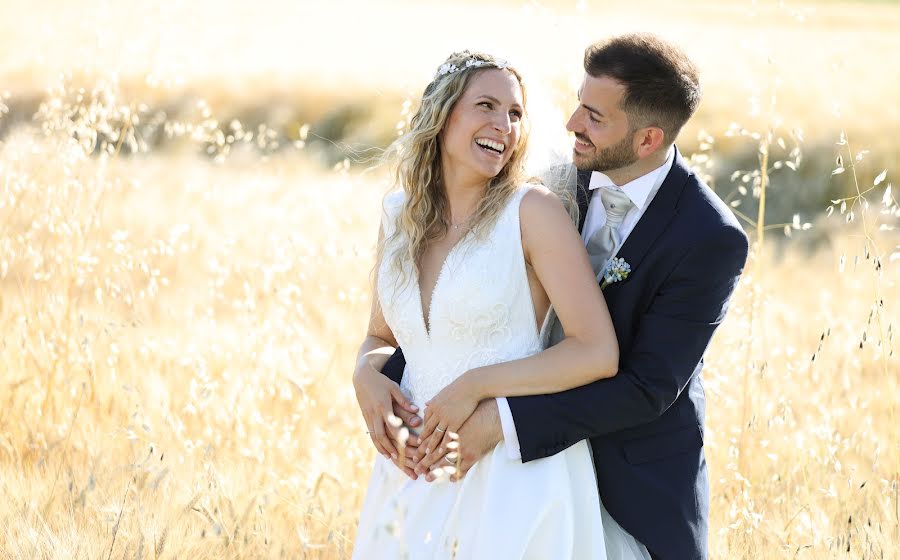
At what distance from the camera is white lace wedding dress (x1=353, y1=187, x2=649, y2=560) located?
10.6ft

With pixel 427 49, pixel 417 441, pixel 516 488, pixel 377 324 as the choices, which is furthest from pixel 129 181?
pixel 427 49

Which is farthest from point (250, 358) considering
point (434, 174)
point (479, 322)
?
point (479, 322)

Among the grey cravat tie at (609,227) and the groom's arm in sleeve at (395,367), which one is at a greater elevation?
the grey cravat tie at (609,227)

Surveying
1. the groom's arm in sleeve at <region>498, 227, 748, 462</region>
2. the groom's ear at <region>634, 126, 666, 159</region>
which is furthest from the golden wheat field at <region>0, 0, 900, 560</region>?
the groom's arm in sleeve at <region>498, 227, 748, 462</region>

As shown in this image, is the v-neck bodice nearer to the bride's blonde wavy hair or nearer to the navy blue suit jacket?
the bride's blonde wavy hair

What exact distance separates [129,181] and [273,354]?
1.22 metres

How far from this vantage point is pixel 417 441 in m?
3.42

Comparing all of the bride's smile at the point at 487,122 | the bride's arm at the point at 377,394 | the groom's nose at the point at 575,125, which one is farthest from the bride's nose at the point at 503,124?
the bride's arm at the point at 377,394

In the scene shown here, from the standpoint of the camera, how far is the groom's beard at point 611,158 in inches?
137

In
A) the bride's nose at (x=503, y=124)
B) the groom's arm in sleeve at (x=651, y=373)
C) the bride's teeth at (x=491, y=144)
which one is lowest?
the groom's arm in sleeve at (x=651, y=373)

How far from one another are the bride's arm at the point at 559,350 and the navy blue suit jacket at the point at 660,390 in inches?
2.0

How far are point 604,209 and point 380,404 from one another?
105 cm

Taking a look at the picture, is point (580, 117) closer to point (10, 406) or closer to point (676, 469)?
point (676, 469)

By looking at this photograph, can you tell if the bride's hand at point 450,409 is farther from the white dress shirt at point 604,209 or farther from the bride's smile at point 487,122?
the bride's smile at point 487,122
